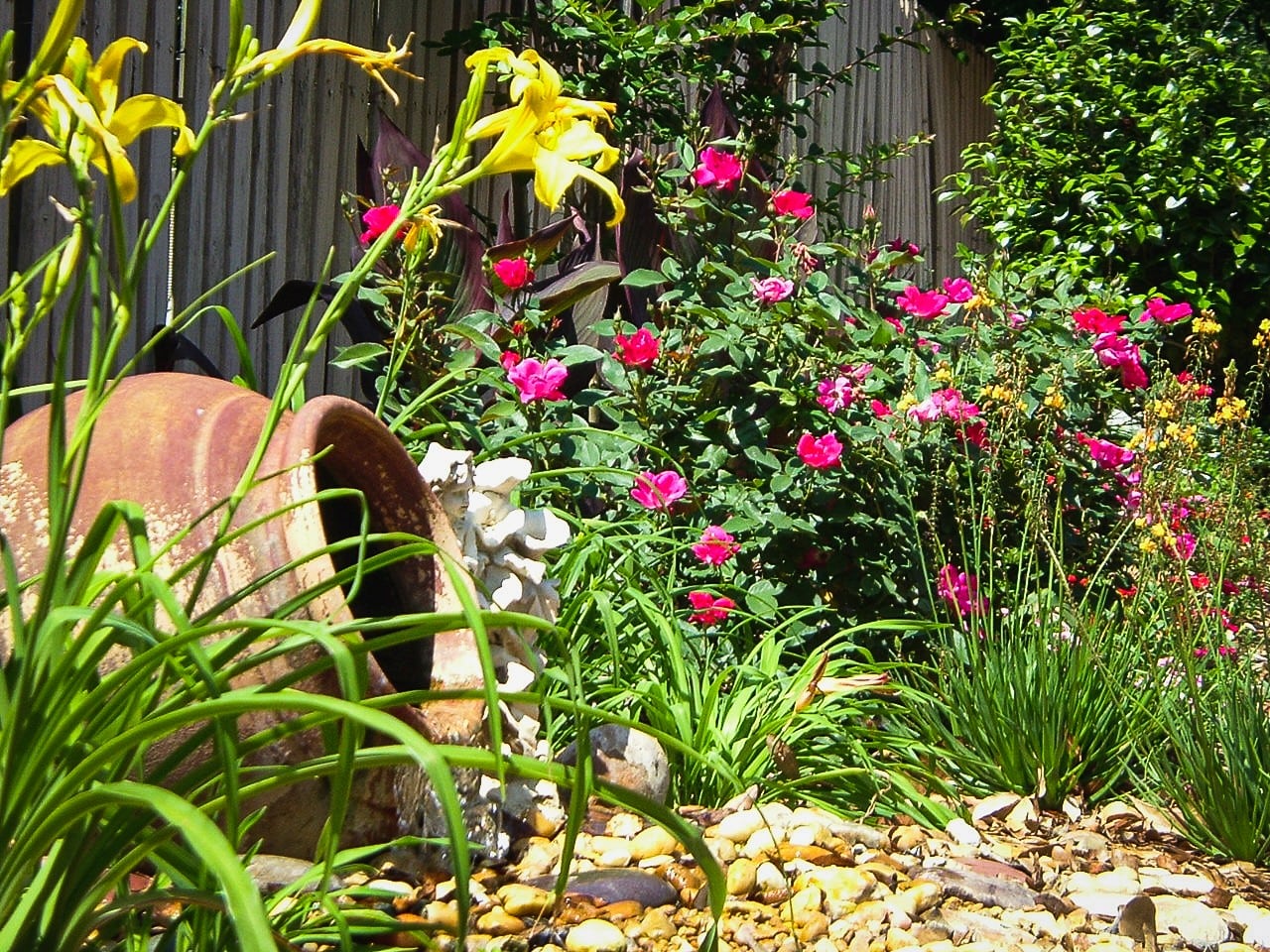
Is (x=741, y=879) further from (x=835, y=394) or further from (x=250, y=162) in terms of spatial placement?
(x=250, y=162)

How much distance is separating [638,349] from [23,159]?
6.71 ft

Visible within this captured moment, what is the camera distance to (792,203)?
355 cm

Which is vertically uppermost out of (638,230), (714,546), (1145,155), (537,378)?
(1145,155)

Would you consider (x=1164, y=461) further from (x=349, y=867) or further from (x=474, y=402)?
(x=349, y=867)

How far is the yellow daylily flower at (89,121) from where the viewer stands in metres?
1.03

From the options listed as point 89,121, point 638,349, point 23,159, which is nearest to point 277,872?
point 23,159

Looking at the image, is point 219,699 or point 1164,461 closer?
point 219,699

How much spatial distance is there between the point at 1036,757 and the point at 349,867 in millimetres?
1592

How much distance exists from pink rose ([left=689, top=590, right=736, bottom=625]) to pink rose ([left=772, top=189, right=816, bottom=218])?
1075 mm

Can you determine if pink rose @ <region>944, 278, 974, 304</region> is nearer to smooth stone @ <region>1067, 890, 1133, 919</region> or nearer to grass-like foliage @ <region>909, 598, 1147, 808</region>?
grass-like foliage @ <region>909, 598, 1147, 808</region>

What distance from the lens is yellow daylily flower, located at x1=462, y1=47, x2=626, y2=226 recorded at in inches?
46.7

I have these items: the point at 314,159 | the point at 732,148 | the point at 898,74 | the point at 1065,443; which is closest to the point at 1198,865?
the point at 1065,443

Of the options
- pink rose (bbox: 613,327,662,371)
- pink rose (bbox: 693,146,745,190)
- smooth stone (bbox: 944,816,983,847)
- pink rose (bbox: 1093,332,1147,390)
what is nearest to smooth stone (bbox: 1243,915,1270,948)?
smooth stone (bbox: 944,816,983,847)

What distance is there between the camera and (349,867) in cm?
159
